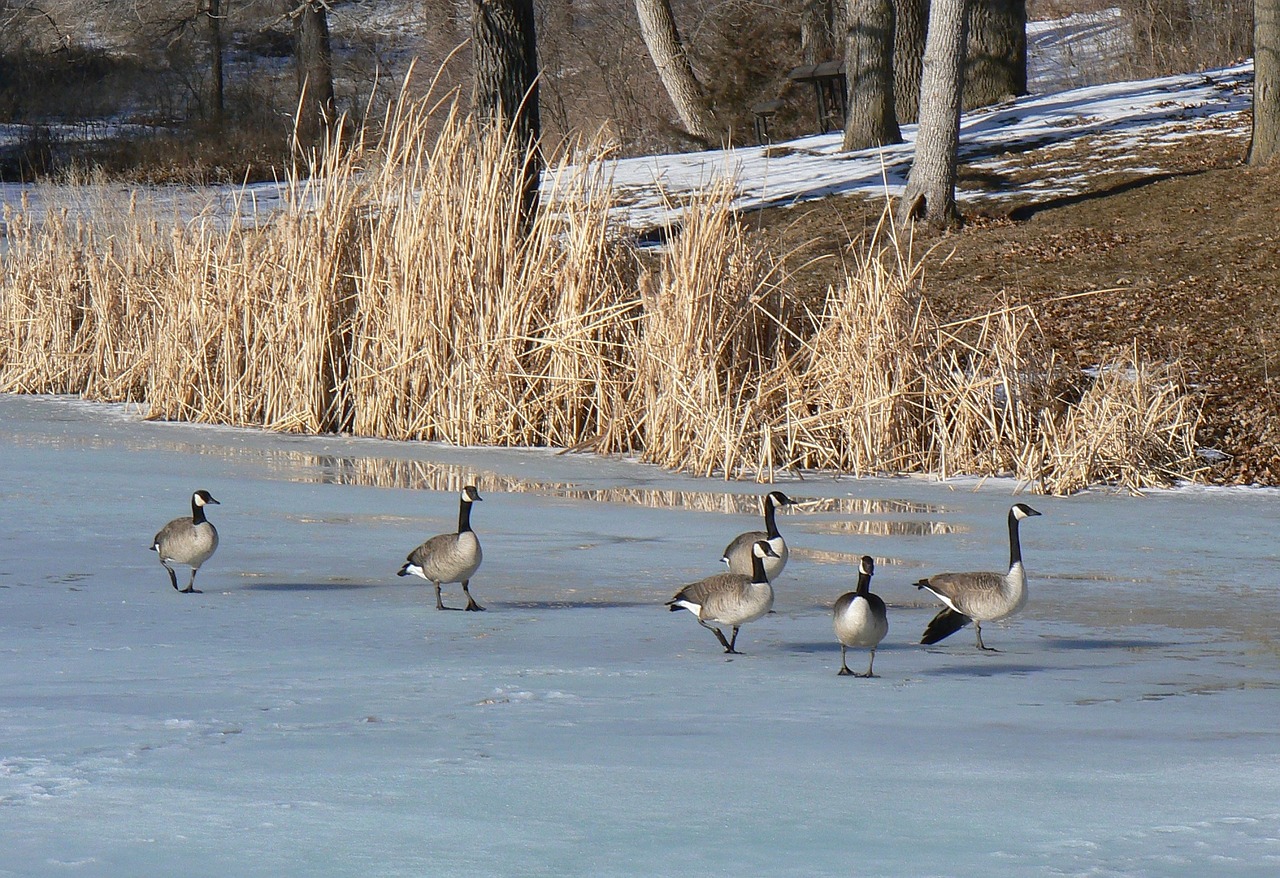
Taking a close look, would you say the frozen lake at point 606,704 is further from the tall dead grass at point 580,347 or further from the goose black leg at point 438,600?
the tall dead grass at point 580,347

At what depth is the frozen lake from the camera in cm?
255

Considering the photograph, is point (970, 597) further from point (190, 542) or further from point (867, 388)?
point (867, 388)

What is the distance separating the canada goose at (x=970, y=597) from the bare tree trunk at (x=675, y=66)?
20738 millimetres

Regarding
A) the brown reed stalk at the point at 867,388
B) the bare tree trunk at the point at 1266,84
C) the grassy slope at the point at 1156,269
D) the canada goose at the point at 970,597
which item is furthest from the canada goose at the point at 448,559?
the bare tree trunk at the point at 1266,84

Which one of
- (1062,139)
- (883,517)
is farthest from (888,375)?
(1062,139)

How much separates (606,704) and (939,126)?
12.0 m

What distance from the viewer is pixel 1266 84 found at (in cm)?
1484

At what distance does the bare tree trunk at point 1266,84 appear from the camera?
14.8 m

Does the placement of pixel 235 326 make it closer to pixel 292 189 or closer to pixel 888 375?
pixel 292 189

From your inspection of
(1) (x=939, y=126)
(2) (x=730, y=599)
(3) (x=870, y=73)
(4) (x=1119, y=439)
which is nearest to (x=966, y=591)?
(2) (x=730, y=599)

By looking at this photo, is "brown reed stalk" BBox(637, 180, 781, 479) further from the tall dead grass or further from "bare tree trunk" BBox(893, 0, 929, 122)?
"bare tree trunk" BBox(893, 0, 929, 122)

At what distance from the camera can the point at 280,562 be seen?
5.49 meters

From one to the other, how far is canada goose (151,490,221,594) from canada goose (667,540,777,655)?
4.97 feet

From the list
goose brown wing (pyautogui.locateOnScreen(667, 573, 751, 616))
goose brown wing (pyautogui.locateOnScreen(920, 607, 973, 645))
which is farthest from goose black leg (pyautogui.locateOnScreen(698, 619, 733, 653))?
goose brown wing (pyautogui.locateOnScreen(920, 607, 973, 645))
